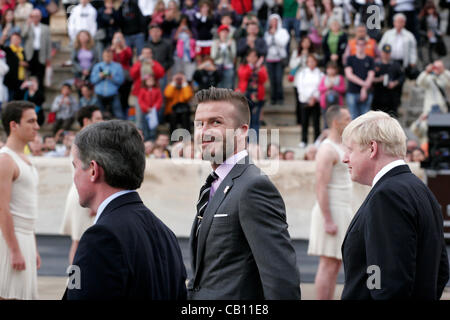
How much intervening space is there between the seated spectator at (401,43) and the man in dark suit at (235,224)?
12.5m

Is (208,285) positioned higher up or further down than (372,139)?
further down

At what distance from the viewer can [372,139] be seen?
3951 millimetres

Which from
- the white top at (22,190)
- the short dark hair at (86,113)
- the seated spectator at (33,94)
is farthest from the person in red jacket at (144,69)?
the white top at (22,190)

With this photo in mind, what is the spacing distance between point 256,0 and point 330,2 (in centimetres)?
175

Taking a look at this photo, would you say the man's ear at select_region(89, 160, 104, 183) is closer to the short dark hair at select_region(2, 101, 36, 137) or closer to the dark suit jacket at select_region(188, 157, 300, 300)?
the dark suit jacket at select_region(188, 157, 300, 300)

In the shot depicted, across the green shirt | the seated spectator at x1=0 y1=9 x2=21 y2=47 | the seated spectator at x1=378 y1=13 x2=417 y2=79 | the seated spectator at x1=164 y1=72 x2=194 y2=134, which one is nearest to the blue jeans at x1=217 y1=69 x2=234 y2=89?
the seated spectator at x1=164 y1=72 x2=194 y2=134

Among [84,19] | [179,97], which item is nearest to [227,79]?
[179,97]

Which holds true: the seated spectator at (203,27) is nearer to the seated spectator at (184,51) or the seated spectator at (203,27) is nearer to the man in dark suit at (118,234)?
the seated spectator at (184,51)

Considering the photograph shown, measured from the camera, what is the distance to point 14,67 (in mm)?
17203

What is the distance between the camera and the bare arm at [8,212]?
622 cm

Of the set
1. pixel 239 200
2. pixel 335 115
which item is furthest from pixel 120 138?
pixel 335 115

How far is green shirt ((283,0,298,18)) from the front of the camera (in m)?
17.5
